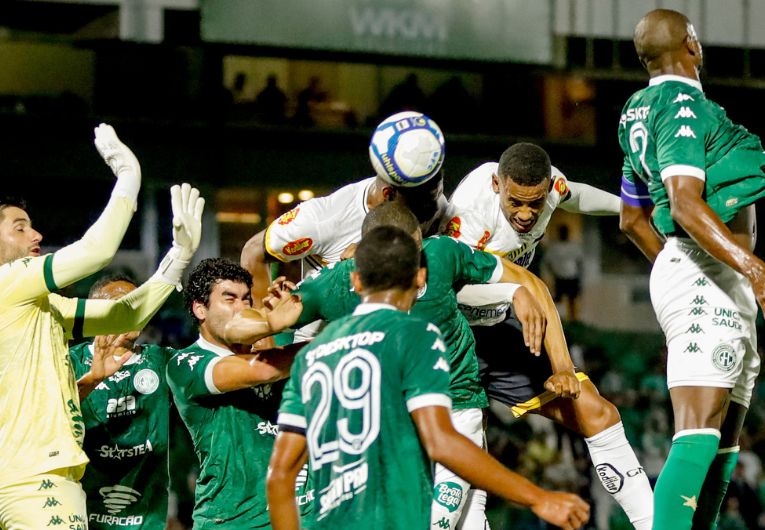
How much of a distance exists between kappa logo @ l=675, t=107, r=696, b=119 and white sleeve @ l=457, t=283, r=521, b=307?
1.08 m

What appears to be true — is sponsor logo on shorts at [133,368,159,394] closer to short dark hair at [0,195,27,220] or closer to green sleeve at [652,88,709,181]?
short dark hair at [0,195,27,220]

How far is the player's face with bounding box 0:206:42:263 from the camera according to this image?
576 cm

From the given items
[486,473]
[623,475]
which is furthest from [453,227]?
[486,473]

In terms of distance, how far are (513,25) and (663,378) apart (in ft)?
16.6

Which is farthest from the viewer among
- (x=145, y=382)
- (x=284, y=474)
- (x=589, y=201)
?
(x=589, y=201)

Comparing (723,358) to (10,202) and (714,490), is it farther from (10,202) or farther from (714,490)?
(10,202)

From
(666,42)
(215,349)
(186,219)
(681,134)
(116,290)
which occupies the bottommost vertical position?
(215,349)

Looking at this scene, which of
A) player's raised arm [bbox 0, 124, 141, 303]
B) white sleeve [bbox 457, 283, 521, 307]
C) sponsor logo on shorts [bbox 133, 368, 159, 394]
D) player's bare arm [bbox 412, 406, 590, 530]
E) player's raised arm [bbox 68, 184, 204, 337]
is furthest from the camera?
sponsor logo on shorts [bbox 133, 368, 159, 394]

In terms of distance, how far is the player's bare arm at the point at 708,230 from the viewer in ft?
15.6

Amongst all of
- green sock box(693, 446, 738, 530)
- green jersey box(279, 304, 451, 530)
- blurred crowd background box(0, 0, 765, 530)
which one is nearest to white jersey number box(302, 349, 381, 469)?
green jersey box(279, 304, 451, 530)

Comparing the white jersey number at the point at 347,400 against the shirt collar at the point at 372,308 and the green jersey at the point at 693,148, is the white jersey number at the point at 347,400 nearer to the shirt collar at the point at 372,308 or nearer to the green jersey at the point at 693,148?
the shirt collar at the point at 372,308

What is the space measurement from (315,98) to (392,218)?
1100 centimetres

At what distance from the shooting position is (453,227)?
255 inches

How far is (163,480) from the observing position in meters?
6.58
